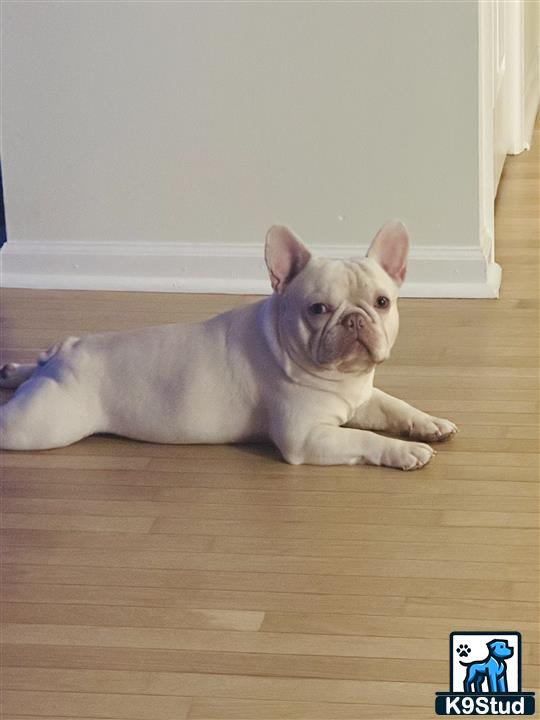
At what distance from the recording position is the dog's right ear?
2.33 m

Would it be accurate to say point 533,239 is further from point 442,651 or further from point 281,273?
point 442,651

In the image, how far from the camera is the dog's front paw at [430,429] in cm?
243

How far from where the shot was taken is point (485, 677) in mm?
1670

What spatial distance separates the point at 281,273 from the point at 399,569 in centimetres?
65

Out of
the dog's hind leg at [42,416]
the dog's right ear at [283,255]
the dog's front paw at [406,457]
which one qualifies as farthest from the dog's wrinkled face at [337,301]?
the dog's hind leg at [42,416]

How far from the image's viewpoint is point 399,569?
196 centimetres

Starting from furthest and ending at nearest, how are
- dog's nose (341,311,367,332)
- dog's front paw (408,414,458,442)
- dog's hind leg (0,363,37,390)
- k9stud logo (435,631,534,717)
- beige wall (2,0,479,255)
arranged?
1. beige wall (2,0,479,255)
2. dog's hind leg (0,363,37,390)
3. dog's front paw (408,414,458,442)
4. dog's nose (341,311,367,332)
5. k9stud logo (435,631,534,717)

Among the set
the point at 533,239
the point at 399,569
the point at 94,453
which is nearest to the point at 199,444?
the point at 94,453

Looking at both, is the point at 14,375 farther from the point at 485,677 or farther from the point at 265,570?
the point at 485,677

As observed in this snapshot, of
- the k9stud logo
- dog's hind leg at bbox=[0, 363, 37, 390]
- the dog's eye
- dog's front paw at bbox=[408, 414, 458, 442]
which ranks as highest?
the dog's eye

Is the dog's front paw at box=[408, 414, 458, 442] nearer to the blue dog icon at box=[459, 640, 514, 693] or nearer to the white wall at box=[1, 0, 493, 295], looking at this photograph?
the blue dog icon at box=[459, 640, 514, 693]

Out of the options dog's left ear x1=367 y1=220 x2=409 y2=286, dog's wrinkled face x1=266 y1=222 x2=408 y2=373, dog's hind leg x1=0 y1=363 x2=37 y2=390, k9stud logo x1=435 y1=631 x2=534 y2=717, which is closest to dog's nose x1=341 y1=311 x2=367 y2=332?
dog's wrinkled face x1=266 y1=222 x2=408 y2=373

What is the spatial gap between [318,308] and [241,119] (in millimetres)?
1256

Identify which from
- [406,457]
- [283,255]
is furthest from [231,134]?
[406,457]
